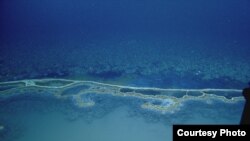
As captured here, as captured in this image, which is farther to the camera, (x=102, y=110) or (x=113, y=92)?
(x=113, y=92)

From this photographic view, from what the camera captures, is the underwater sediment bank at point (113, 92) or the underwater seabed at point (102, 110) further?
the underwater sediment bank at point (113, 92)

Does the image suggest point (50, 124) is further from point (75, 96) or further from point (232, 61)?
point (232, 61)

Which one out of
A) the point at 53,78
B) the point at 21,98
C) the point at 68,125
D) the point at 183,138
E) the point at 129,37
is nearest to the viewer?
the point at 183,138

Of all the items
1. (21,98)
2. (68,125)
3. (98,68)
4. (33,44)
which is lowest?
(68,125)

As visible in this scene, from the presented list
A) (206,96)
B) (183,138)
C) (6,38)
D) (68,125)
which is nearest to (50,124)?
(68,125)

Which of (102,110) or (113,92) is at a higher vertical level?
(113,92)

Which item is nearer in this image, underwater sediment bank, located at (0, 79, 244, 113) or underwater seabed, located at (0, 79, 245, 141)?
underwater seabed, located at (0, 79, 245, 141)
